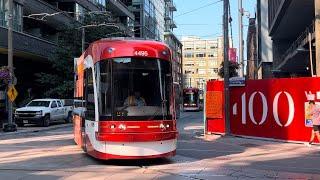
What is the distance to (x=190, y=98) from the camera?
81.6 meters

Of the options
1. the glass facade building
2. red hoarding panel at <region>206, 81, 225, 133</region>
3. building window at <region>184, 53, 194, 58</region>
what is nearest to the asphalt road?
red hoarding panel at <region>206, 81, 225, 133</region>

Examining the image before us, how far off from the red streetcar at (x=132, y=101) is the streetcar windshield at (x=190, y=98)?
65631mm

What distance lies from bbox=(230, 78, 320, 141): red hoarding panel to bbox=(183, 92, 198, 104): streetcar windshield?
55440mm

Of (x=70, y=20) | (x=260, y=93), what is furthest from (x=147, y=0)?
(x=260, y=93)

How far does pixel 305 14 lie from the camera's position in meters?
42.3

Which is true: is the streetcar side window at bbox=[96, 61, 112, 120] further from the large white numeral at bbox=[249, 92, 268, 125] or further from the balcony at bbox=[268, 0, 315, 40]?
the balcony at bbox=[268, 0, 315, 40]

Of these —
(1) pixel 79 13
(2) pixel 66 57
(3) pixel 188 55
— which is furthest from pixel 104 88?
(3) pixel 188 55

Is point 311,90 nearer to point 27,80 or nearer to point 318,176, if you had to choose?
point 318,176

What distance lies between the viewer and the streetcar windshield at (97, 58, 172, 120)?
15.0 m

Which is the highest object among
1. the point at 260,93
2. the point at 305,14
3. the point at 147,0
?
the point at 147,0

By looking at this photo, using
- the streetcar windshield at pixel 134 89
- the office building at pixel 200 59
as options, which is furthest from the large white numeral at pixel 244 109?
the office building at pixel 200 59

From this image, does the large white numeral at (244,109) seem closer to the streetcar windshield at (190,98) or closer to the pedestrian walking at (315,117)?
the pedestrian walking at (315,117)

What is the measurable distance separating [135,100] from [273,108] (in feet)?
31.3

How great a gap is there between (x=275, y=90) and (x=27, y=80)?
126ft
